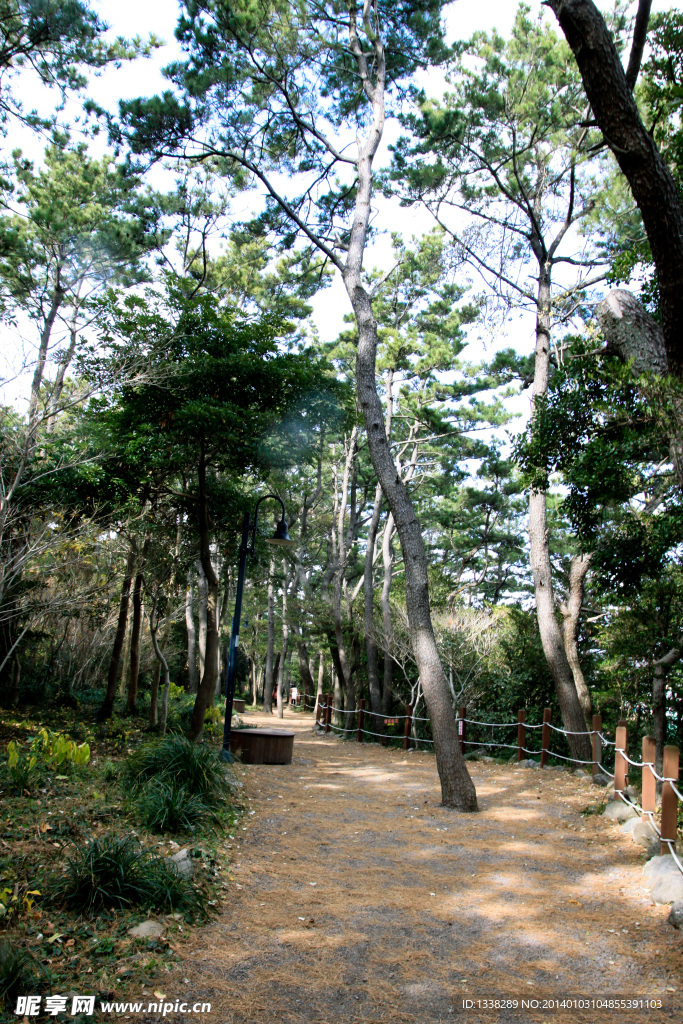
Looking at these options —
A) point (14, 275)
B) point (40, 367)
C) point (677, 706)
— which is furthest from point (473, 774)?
point (14, 275)

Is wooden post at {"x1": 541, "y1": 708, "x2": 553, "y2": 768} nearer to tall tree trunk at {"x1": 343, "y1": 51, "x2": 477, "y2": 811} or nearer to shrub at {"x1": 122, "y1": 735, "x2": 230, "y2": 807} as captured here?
tall tree trunk at {"x1": 343, "y1": 51, "x2": 477, "y2": 811}

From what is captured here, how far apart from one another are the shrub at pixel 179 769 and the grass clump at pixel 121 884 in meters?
1.85

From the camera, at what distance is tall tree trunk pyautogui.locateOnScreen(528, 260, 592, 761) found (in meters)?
10.2

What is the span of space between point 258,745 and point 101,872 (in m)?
6.29

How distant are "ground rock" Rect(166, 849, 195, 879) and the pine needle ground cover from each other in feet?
0.23

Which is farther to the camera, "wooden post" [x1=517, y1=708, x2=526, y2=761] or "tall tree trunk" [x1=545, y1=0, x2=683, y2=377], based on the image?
"wooden post" [x1=517, y1=708, x2=526, y2=761]

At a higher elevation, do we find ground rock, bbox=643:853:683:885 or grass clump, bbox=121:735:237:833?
grass clump, bbox=121:735:237:833

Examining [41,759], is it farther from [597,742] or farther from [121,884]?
[597,742]

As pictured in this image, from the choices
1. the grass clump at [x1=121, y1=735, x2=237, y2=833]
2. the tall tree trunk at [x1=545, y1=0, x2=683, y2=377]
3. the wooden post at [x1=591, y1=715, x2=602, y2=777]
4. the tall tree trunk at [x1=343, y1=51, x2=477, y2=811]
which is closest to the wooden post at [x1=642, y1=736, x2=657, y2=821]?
the tall tree trunk at [x1=343, y1=51, x2=477, y2=811]

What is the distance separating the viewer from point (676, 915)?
149 inches

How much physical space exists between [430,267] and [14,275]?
364 inches

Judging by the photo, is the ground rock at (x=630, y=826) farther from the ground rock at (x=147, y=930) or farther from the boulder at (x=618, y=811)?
the ground rock at (x=147, y=930)

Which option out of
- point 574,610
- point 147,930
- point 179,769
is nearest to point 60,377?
point 179,769

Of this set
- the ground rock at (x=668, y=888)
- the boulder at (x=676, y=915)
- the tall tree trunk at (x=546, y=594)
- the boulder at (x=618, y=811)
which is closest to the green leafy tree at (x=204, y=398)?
the tall tree trunk at (x=546, y=594)
